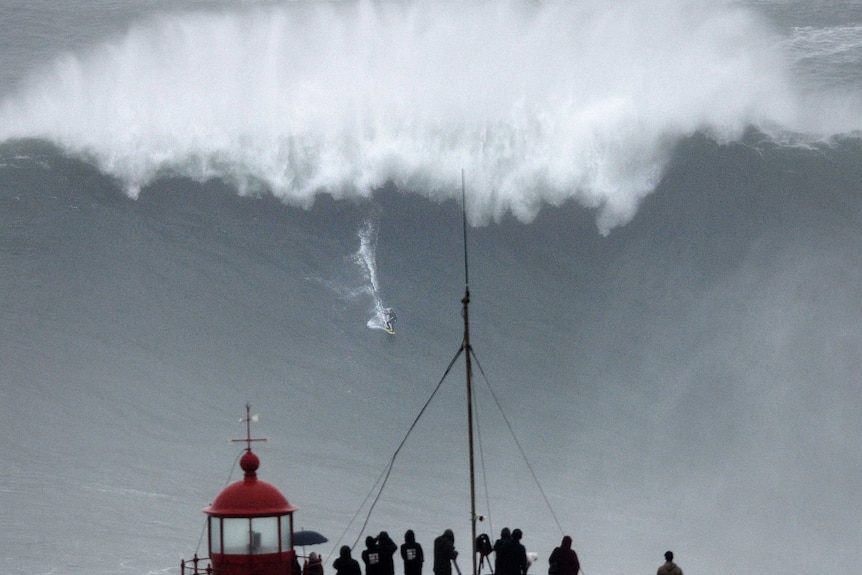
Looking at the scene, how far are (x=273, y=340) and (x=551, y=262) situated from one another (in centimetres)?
592

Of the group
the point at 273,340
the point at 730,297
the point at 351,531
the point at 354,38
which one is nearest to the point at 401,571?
the point at 351,531

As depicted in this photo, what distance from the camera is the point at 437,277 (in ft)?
96.2

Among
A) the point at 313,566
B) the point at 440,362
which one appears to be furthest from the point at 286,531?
the point at 440,362

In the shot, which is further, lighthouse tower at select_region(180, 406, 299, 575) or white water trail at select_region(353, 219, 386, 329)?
white water trail at select_region(353, 219, 386, 329)

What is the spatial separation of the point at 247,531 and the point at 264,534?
5.2 inches

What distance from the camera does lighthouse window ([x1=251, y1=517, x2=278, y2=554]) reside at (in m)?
12.7

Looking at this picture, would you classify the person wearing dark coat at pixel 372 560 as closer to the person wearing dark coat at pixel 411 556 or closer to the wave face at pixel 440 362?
the person wearing dark coat at pixel 411 556

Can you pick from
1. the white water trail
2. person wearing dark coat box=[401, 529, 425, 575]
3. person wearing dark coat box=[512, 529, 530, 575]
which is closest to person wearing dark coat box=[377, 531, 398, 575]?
person wearing dark coat box=[401, 529, 425, 575]

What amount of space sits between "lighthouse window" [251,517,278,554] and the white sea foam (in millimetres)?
18494

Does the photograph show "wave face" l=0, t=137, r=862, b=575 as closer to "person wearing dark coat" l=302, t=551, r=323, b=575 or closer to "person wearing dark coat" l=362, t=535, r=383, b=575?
"person wearing dark coat" l=302, t=551, r=323, b=575

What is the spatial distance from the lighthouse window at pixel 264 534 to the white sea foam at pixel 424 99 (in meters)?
18.5

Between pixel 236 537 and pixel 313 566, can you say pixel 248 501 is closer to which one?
pixel 236 537

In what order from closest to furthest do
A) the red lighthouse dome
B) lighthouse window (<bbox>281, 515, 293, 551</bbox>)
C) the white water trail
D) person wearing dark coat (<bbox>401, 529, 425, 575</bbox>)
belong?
the red lighthouse dome
lighthouse window (<bbox>281, 515, 293, 551</bbox>)
person wearing dark coat (<bbox>401, 529, 425, 575</bbox>)
the white water trail

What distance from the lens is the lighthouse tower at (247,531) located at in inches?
497
